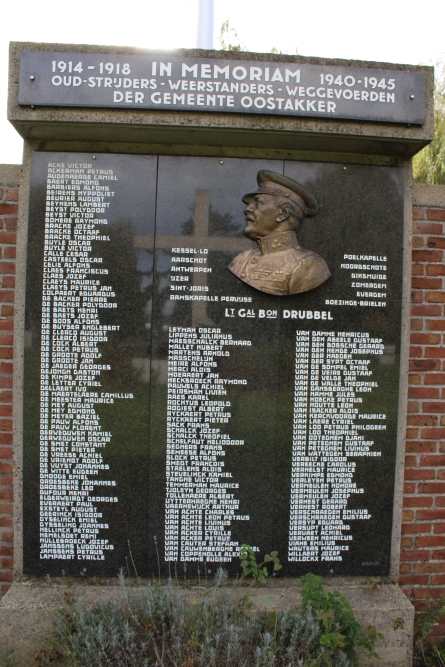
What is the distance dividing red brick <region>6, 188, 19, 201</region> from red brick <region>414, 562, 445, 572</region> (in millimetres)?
3636

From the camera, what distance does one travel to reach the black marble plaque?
3.00m

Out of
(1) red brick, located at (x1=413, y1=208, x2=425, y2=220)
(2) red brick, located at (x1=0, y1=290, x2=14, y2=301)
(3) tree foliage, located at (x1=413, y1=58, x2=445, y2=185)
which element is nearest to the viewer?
(2) red brick, located at (x1=0, y1=290, x2=14, y2=301)

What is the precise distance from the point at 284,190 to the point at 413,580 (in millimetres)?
2762

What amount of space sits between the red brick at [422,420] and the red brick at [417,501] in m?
0.50

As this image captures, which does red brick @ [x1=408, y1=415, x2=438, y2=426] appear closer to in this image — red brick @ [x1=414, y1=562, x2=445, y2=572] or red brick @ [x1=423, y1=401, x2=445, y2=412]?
red brick @ [x1=423, y1=401, x2=445, y2=412]

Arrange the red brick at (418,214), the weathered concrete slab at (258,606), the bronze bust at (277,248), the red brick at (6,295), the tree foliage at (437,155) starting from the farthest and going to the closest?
the tree foliage at (437,155) → the red brick at (418,214) → the red brick at (6,295) → the bronze bust at (277,248) → the weathered concrete slab at (258,606)

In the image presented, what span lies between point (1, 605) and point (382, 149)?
3.65 meters

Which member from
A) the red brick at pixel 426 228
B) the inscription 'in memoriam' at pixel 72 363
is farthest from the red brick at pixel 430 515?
the inscription 'in memoriam' at pixel 72 363

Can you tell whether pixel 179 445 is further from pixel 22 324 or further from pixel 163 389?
pixel 22 324

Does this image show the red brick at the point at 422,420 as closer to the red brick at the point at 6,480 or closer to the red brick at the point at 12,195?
the red brick at the point at 6,480

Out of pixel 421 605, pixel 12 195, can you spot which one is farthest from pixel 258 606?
pixel 12 195

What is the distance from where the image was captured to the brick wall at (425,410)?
3.18 metres

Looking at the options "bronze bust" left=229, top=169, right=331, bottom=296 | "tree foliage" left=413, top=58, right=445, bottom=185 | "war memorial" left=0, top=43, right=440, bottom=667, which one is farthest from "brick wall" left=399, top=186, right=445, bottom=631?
"tree foliage" left=413, top=58, right=445, bottom=185

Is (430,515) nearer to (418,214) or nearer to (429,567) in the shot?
(429,567)
